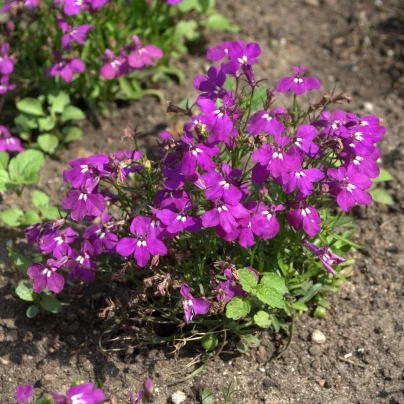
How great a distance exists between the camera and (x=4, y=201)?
4188 mm

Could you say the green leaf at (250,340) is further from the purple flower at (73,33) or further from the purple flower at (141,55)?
the purple flower at (73,33)

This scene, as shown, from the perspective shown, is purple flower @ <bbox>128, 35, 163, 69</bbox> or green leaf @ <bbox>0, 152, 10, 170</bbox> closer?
green leaf @ <bbox>0, 152, 10, 170</bbox>

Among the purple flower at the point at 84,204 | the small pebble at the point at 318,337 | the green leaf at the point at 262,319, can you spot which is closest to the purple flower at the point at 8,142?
the purple flower at the point at 84,204

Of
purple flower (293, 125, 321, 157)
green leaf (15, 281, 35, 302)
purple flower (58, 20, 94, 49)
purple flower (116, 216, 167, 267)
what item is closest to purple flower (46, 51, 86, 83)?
purple flower (58, 20, 94, 49)

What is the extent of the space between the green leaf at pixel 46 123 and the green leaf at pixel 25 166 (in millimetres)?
400

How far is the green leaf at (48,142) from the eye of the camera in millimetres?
4441

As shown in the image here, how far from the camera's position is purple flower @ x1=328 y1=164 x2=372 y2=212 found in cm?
301

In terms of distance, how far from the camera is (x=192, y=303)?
308 centimetres

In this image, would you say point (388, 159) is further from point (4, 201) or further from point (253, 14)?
point (4, 201)

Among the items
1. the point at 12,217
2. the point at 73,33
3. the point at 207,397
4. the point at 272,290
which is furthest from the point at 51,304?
Result: the point at 73,33

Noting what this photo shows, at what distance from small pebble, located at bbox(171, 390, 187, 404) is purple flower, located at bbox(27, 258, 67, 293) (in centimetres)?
70

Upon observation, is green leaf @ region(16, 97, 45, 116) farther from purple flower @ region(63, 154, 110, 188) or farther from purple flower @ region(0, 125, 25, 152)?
purple flower @ region(63, 154, 110, 188)

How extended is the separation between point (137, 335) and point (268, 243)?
0.75 meters

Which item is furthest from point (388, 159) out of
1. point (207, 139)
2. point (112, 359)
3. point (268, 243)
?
point (112, 359)
